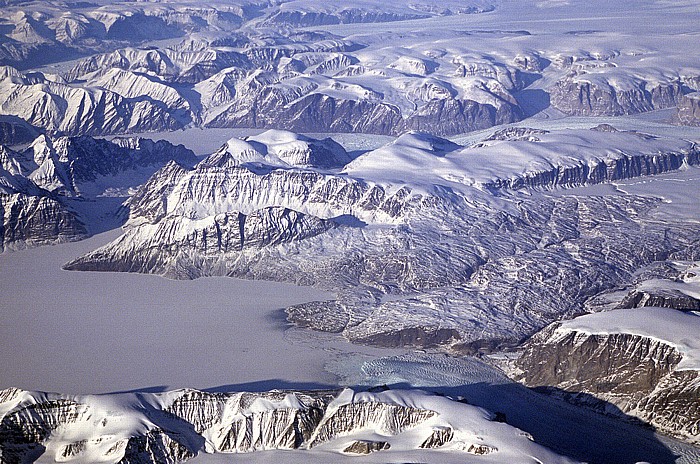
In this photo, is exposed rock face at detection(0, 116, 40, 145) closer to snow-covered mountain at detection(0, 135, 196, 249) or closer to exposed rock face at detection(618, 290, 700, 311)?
snow-covered mountain at detection(0, 135, 196, 249)

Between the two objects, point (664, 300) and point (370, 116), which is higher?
point (664, 300)

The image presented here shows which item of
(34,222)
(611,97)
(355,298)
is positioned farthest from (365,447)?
(611,97)

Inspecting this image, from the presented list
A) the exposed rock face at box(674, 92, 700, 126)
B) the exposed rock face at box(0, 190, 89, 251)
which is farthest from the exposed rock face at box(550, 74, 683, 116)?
the exposed rock face at box(0, 190, 89, 251)

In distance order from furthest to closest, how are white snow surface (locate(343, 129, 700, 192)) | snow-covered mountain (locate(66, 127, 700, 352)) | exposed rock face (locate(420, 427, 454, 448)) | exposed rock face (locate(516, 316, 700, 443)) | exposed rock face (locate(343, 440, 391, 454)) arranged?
white snow surface (locate(343, 129, 700, 192)), snow-covered mountain (locate(66, 127, 700, 352)), exposed rock face (locate(516, 316, 700, 443)), exposed rock face (locate(420, 427, 454, 448)), exposed rock face (locate(343, 440, 391, 454))

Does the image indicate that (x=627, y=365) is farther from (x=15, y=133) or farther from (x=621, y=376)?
(x=15, y=133)

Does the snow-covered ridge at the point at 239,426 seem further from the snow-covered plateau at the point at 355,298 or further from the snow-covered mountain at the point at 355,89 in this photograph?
the snow-covered mountain at the point at 355,89
